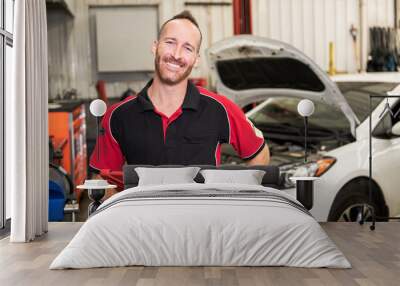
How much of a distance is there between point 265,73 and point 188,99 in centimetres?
77

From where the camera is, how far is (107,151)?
644cm

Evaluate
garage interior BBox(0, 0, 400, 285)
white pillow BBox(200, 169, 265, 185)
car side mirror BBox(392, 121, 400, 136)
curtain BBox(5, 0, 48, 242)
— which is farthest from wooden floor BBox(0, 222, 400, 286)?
car side mirror BBox(392, 121, 400, 136)

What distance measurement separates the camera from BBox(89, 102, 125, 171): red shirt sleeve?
252 inches

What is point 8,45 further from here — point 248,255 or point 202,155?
point 248,255

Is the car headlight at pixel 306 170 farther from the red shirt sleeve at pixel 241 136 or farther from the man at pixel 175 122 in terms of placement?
the red shirt sleeve at pixel 241 136

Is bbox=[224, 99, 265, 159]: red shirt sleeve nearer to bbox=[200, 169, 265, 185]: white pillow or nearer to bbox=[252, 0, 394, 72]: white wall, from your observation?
bbox=[200, 169, 265, 185]: white pillow

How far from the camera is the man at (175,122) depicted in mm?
6281

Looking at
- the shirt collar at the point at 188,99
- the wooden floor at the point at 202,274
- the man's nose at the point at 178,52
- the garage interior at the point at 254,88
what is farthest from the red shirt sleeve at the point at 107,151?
the wooden floor at the point at 202,274

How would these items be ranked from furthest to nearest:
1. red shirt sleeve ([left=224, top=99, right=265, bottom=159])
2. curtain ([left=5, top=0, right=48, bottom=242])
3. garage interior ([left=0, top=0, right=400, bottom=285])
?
red shirt sleeve ([left=224, top=99, right=265, bottom=159]) < garage interior ([left=0, top=0, right=400, bottom=285]) < curtain ([left=5, top=0, right=48, bottom=242])

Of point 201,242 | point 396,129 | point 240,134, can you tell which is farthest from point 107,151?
point 396,129

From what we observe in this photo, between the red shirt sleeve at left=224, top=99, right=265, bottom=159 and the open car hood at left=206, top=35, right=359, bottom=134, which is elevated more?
the open car hood at left=206, top=35, right=359, bottom=134

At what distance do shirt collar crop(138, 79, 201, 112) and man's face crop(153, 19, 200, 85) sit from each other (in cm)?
13

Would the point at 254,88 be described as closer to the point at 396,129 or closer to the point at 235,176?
the point at 235,176

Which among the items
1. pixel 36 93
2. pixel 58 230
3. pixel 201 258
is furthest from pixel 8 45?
pixel 201 258
